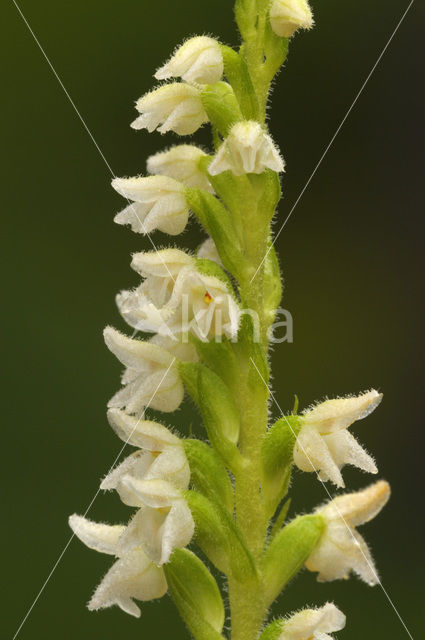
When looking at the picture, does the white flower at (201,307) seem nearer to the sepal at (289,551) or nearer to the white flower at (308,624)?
the sepal at (289,551)

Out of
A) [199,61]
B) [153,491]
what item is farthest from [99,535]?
[199,61]

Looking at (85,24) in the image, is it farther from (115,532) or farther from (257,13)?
(115,532)

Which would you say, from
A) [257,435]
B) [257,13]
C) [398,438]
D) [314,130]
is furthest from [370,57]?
[257,435]

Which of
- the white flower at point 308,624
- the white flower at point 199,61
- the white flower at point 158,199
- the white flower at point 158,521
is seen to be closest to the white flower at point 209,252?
the white flower at point 158,199

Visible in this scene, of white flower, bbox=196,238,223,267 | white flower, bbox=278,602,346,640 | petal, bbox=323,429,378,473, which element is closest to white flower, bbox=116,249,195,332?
white flower, bbox=196,238,223,267

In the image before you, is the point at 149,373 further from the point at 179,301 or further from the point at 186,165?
the point at 186,165

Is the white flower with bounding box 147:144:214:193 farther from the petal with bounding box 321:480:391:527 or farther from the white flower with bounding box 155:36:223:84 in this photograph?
the petal with bounding box 321:480:391:527
